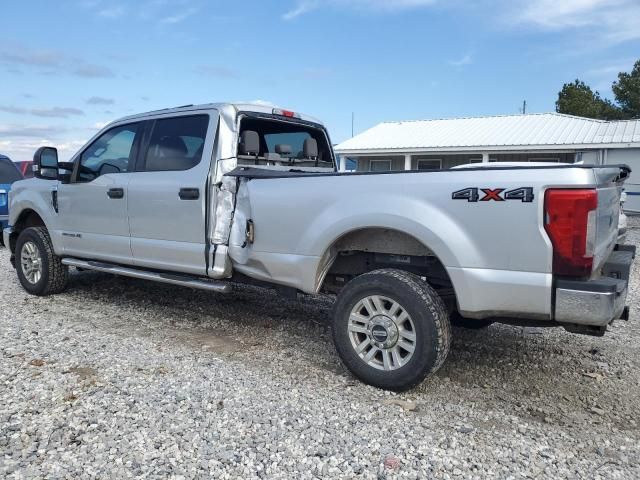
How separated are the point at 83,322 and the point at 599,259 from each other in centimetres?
457

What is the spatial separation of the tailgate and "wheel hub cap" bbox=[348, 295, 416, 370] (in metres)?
1.22

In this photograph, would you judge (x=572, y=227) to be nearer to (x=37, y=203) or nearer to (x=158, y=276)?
(x=158, y=276)

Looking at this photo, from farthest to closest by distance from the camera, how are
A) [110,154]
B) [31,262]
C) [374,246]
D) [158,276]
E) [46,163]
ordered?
1. [31,262]
2. [46,163]
3. [110,154]
4. [158,276]
5. [374,246]

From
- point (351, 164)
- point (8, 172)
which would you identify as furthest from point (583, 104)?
point (8, 172)

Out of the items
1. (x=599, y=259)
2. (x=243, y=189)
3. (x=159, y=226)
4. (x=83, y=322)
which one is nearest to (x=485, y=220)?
(x=599, y=259)

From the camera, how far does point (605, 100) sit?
41.0 meters

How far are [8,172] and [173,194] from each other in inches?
320

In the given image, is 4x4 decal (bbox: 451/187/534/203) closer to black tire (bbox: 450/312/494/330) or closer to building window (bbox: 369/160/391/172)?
black tire (bbox: 450/312/494/330)

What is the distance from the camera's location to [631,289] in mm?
7176

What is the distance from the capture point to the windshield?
16.3ft

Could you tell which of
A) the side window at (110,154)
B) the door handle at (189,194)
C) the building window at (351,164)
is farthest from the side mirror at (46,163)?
the building window at (351,164)

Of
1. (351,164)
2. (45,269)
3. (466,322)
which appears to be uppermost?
(351,164)

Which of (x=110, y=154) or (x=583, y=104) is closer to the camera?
(x=110, y=154)

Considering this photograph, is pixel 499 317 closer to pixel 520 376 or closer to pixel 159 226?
pixel 520 376
